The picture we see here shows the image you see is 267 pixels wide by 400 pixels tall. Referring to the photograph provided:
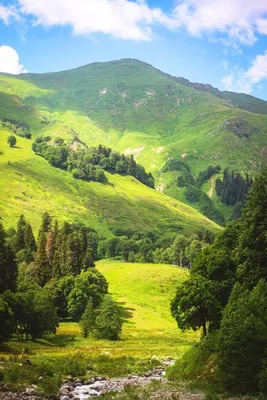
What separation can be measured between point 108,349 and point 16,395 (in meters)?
44.7

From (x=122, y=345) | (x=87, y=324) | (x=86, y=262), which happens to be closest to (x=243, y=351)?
(x=122, y=345)

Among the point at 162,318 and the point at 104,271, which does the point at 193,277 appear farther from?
the point at 104,271

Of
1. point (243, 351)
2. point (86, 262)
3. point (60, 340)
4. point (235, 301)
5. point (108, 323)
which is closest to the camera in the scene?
point (243, 351)

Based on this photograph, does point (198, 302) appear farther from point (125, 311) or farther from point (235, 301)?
point (125, 311)

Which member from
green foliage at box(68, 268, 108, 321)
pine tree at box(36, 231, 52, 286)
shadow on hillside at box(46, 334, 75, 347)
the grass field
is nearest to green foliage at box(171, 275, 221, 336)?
the grass field

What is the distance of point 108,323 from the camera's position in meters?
96.4

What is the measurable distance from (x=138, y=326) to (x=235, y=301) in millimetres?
71605

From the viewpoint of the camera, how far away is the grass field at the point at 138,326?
76.7 metres

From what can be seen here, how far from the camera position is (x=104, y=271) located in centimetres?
19138

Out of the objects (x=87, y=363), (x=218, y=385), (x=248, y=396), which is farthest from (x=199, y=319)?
(x=248, y=396)

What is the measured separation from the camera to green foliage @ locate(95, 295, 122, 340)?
9525 cm

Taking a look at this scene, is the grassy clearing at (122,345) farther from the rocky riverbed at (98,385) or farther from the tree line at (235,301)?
the tree line at (235,301)

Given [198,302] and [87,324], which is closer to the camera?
[198,302]

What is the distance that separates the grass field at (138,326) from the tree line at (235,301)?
15.9 m
